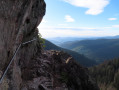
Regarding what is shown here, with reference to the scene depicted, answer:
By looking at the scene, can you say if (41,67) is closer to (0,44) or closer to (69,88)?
(69,88)

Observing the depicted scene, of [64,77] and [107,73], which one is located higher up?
[64,77]

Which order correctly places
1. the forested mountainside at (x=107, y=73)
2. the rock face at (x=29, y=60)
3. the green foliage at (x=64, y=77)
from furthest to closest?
the forested mountainside at (x=107, y=73), the green foliage at (x=64, y=77), the rock face at (x=29, y=60)

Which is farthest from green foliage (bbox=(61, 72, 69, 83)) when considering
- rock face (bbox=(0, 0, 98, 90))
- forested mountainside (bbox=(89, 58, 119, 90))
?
forested mountainside (bbox=(89, 58, 119, 90))

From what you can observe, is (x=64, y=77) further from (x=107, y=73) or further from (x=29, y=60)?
(x=107, y=73)

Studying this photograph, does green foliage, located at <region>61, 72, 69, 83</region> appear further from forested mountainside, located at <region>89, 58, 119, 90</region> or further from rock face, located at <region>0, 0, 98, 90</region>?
forested mountainside, located at <region>89, 58, 119, 90</region>

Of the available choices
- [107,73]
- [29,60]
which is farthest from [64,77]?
[107,73]

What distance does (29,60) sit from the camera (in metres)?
15.9

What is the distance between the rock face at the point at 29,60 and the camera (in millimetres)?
9522

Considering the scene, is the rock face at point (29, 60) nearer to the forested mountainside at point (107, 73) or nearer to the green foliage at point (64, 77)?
the green foliage at point (64, 77)

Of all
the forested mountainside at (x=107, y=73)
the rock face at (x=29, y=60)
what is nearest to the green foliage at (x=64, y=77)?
the rock face at (x=29, y=60)

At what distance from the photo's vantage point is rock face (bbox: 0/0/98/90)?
31.2ft

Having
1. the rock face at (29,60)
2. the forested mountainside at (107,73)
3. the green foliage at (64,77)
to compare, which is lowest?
the forested mountainside at (107,73)

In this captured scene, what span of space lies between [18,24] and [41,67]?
725 centimetres

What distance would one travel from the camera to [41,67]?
16625 mm
